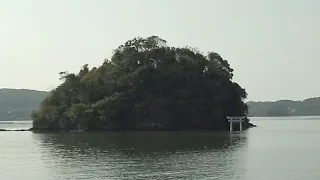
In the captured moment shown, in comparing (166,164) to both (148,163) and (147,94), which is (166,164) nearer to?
(148,163)

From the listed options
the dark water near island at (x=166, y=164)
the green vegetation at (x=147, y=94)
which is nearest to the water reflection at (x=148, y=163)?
the dark water near island at (x=166, y=164)

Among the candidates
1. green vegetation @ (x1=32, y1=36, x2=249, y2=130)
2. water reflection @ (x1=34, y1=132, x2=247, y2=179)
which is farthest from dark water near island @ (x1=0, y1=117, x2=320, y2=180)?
green vegetation @ (x1=32, y1=36, x2=249, y2=130)

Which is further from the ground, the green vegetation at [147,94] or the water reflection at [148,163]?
the green vegetation at [147,94]

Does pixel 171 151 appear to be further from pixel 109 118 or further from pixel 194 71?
pixel 194 71

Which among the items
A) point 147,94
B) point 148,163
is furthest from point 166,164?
point 147,94

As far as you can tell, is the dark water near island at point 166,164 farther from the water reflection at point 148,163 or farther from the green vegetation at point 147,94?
the green vegetation at point 147,94

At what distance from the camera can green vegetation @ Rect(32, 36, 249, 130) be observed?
117062mm

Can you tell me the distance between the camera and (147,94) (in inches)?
4744

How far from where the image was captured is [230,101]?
126 m

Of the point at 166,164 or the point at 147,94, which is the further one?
the point at 147,94

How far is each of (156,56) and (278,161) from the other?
7960 cm

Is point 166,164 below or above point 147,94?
below

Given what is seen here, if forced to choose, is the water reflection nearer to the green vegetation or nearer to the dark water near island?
the dark water near island

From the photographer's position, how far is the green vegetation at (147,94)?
117 metres
